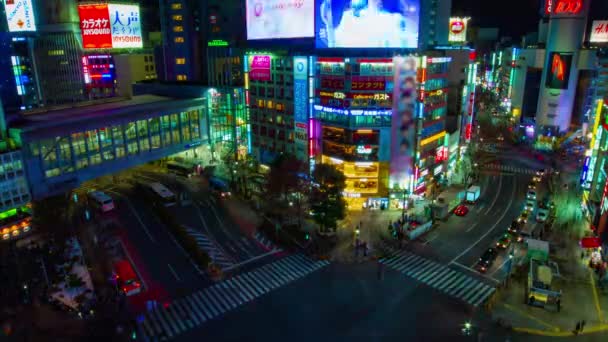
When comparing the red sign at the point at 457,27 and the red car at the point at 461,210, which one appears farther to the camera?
the red sign at the point at 457,27

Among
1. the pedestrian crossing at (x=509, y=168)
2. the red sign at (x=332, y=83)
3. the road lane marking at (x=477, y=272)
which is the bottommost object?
the road lane marking at (x=477, y=272)

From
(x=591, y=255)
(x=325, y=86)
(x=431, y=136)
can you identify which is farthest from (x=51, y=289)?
(x=591, y=255)

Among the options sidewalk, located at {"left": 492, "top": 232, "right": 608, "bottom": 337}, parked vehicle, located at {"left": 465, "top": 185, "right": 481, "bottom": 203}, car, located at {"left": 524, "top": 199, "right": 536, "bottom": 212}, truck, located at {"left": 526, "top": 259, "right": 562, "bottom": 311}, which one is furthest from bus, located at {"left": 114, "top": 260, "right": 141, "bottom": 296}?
car, located at {"left": 524, "top": 199, "right": 536, "bottom": 212}

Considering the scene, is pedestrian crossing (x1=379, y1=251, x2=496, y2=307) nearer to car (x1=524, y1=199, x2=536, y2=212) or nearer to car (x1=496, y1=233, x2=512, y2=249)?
car (x1=496, y1=233, x2=512, y2=249)

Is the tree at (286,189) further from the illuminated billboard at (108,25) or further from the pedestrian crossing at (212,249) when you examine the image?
the illuminated billboard at (108,25)

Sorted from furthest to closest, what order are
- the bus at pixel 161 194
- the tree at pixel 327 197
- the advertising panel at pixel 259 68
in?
the advertising panel at pixel 259 68, the bus at pixel 161 194, the tree at pixel 327 197

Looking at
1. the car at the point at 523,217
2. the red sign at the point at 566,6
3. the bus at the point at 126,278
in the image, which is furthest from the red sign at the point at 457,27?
the bus at the point at 126,278
